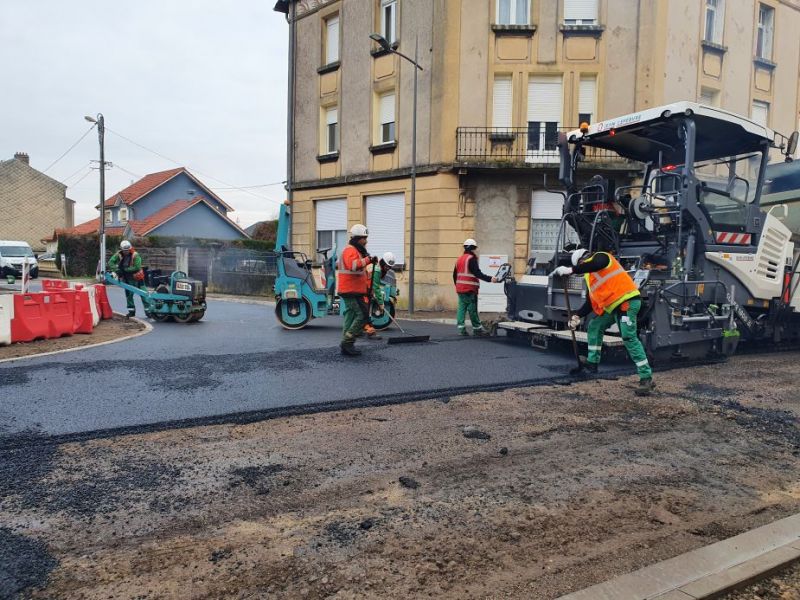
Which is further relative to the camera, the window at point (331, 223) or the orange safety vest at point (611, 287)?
the window at point (331, 223)

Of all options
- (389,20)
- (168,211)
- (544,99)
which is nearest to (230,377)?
(544,99)

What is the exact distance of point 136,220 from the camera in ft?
155

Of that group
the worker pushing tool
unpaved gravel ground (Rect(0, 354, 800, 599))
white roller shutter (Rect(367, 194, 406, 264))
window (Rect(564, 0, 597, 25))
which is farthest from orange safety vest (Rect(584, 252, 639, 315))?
window (Rect(564, 0, 597, 25))

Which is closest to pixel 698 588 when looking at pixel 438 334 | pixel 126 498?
pixel 126 498

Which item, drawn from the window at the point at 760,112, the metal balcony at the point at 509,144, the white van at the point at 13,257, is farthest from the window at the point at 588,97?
the white van at the point at 13,257

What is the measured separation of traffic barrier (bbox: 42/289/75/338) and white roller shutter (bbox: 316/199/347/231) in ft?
33.6

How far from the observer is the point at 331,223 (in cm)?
2075

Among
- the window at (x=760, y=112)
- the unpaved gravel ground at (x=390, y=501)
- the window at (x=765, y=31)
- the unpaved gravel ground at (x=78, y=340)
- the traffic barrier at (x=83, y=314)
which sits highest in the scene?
the window at (x=765, y=31)

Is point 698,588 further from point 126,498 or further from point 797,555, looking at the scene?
point 126,498

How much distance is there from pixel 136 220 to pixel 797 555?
49.4m

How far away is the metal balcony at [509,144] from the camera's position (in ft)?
55.1

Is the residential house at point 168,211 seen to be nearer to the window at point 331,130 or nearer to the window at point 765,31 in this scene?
the window at point 331,130

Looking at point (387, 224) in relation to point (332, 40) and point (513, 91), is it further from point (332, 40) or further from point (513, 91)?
point (332, 40)

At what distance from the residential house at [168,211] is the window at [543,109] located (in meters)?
Answer: 33.5
